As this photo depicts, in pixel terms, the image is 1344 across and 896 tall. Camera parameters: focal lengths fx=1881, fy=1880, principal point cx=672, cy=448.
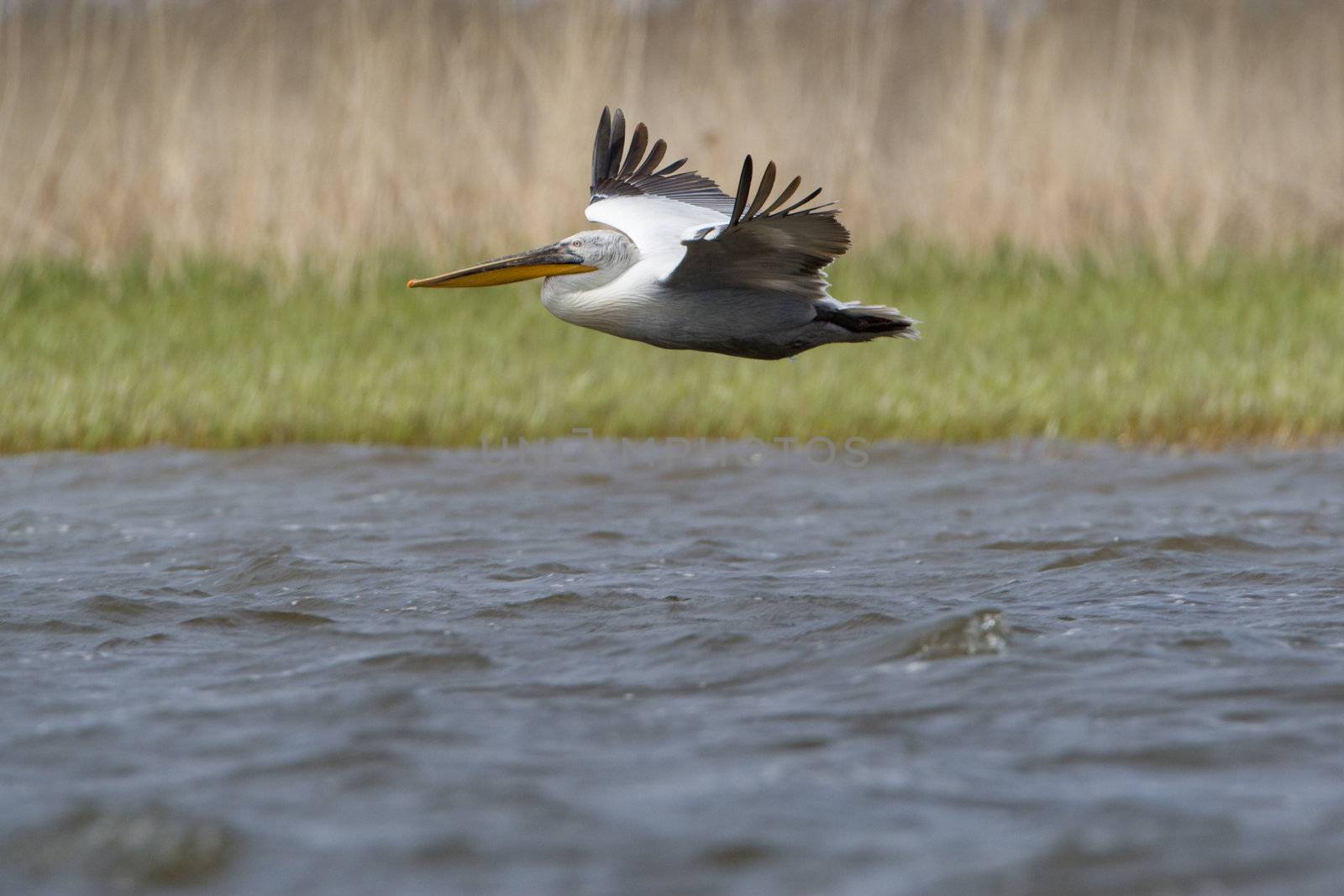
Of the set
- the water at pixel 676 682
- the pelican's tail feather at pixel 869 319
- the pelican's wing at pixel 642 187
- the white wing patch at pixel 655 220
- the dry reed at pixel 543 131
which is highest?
the dry reed at pixel 543 131

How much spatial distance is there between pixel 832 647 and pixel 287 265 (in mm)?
6407

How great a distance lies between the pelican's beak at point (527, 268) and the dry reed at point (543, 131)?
5.20 metres

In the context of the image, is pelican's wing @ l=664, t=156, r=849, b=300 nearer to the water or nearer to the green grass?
the water

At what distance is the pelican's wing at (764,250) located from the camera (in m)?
4.68

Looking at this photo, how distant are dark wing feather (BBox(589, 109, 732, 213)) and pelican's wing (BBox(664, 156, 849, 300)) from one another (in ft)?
2.93

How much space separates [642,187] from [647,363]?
3019 mm

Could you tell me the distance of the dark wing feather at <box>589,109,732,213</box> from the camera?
238 inches

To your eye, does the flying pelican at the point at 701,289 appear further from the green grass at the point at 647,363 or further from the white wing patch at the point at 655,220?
the green grass at the point at 647,363

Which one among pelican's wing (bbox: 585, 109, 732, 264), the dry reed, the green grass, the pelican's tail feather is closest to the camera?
the pelican's tail feather

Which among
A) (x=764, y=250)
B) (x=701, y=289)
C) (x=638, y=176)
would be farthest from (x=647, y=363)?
(x=764, y=250)

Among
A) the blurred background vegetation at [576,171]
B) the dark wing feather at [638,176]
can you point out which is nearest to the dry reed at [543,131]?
the blurred background vegetation at [576,171]

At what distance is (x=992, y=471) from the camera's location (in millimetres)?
7480

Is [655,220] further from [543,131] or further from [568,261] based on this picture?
[543,131]

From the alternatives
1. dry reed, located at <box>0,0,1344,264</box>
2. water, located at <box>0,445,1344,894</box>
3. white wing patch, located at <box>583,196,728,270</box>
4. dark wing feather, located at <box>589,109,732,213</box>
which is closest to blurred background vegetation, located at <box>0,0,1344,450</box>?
dry reed, located at <box>0,0,1344,264</box>
